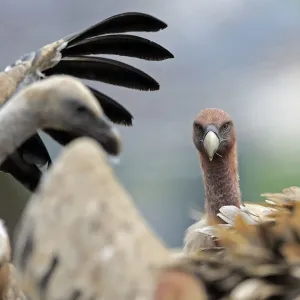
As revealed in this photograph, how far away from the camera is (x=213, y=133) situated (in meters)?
1.22

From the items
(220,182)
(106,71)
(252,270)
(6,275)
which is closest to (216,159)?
(220,182)

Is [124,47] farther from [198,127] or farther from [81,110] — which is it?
[81,110]

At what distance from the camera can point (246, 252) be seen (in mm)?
568

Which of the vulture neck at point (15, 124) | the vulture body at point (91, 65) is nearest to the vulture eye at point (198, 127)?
the vulture body at point (91, 65)

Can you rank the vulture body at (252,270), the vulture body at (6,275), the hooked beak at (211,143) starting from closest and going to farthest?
1. the vulture body at (252,270)
2. the vulture body at (6,275)
3. the hooked beak at (211,143)

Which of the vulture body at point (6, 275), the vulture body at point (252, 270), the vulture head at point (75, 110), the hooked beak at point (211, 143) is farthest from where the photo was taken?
the hooked beak at point (211, 143)

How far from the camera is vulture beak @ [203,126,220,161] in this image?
3.95ft

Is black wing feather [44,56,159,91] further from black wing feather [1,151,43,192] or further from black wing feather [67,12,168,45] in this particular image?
black wing feather [1,151,43,192]

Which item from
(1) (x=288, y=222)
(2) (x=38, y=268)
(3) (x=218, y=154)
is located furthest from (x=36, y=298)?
(3) (x=218, y=154)

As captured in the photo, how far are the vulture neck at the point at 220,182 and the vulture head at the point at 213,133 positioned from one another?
2cm

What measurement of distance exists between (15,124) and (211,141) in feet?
1.70

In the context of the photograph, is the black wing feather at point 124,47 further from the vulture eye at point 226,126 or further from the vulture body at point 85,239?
the vulture body at point 85,239

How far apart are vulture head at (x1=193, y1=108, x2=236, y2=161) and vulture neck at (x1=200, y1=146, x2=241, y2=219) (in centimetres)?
2

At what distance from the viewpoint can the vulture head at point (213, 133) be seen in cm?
121
